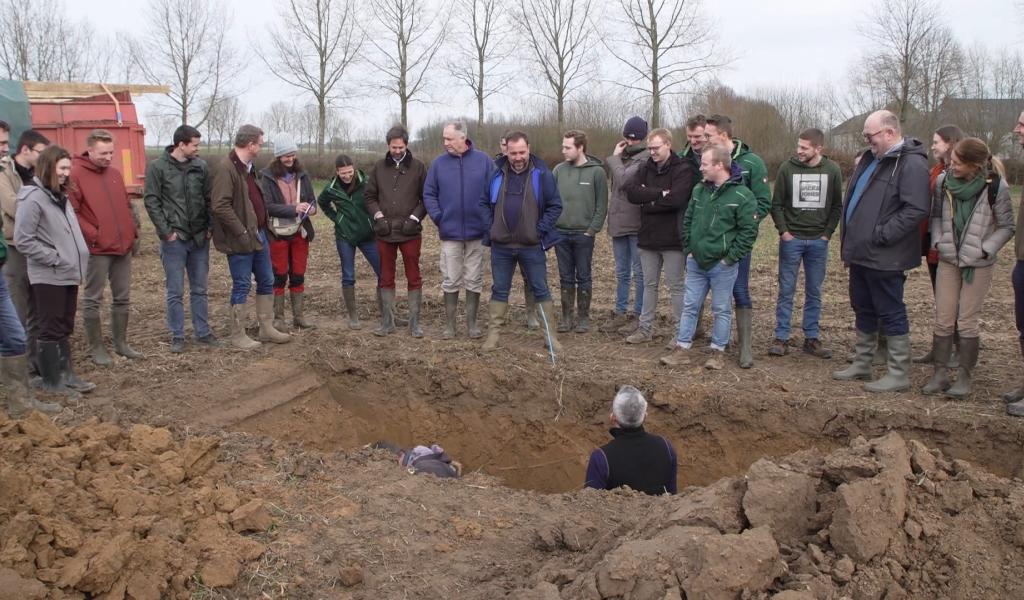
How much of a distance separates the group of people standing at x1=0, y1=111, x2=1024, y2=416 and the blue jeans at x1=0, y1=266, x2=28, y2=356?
0.05 feet

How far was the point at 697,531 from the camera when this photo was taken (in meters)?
3.32

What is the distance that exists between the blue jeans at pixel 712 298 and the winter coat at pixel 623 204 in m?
1.08

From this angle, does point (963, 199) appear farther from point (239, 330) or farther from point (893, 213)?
point (239, 330)

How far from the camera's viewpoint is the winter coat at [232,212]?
7336mm

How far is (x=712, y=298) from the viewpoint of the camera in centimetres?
705

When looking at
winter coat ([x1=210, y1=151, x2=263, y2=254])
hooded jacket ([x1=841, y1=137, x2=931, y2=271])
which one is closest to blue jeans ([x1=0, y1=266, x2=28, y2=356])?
winter coat ([x1=210, y1=151, x2=263, y2=254])

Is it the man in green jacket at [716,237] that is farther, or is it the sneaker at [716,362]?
the sneaker at [716,362]

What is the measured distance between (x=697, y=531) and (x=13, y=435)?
3887 millimetres

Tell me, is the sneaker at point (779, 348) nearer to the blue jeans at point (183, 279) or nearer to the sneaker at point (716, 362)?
the sneaker at point (716, 362)

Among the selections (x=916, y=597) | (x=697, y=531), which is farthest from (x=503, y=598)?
(x=916, y=597)

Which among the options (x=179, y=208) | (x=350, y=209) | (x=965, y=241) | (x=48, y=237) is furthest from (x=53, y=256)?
(x=965, y=241)

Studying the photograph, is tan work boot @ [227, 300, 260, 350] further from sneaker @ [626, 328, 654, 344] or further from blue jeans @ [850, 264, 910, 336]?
blue jeans @ [850, 264, 910, 336]

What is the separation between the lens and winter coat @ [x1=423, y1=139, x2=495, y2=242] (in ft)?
25.7

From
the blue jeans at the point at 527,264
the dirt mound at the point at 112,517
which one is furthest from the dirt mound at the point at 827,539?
the blue jeans at the point at 527,264
